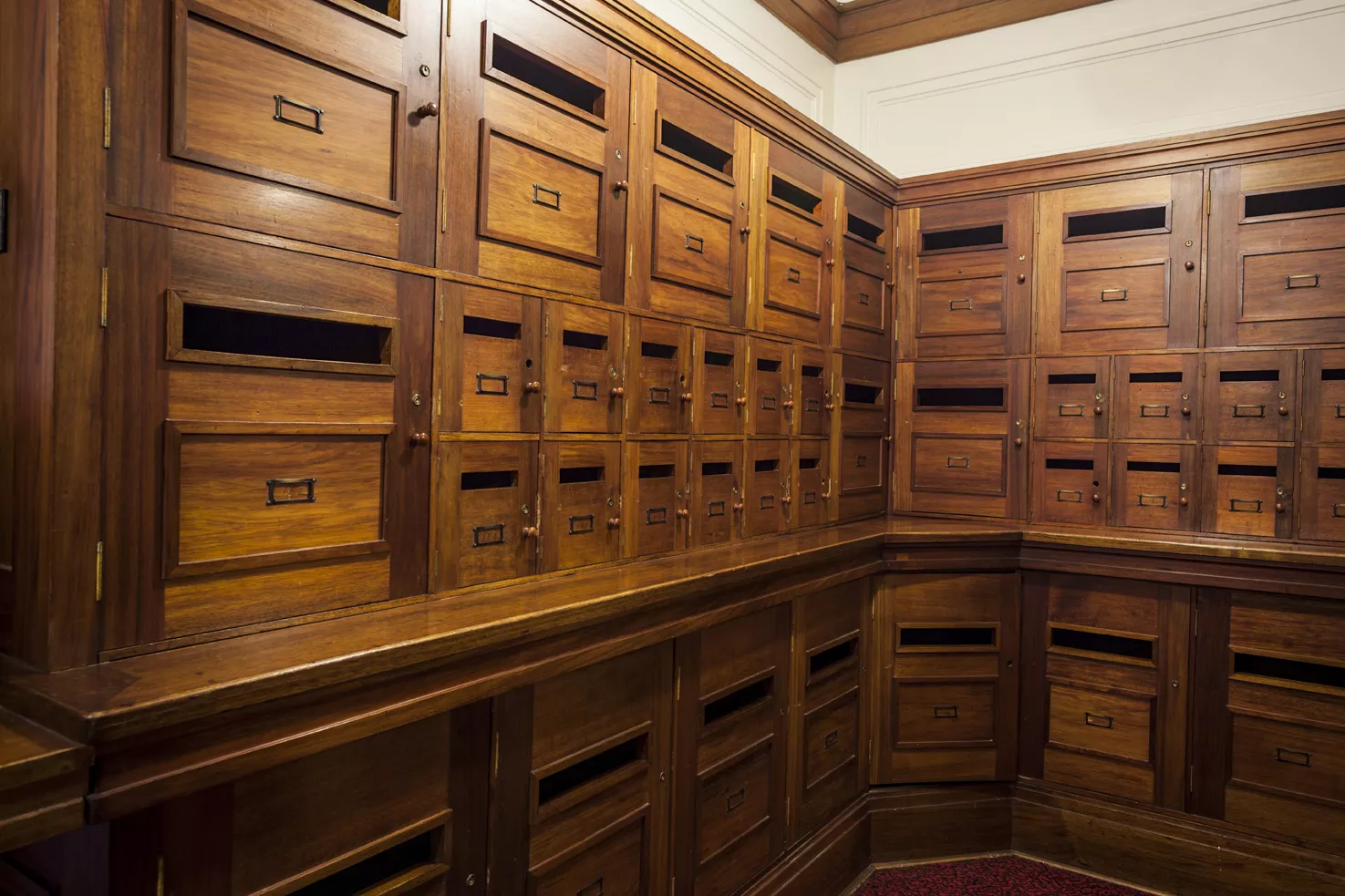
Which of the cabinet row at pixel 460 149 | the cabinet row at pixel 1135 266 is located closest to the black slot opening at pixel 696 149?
the cabinet row at pixel 460 149

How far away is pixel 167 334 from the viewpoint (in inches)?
60.4

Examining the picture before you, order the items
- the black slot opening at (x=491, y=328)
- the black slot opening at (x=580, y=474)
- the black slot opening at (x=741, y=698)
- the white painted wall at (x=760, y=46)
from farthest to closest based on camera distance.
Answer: the white painted wall at (x=760, y=46) → the black slot opening at (x=741, y=698) → the black slot opening at (x=580, y=474) → the black slot opening at (x=491, y=328)

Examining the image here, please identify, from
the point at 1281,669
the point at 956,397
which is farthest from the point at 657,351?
the point at 1281,669

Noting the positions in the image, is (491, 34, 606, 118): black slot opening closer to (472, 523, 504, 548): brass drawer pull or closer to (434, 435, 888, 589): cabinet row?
(434, 435, 888, 589): cabinet row

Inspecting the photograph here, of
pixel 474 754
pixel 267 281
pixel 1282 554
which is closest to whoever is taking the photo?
pixel 267 281

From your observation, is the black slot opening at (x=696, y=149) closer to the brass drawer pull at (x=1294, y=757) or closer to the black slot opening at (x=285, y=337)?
the black slot opening at (x=285, y=337)

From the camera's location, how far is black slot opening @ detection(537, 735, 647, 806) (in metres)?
2.22

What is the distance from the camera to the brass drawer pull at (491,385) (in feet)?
6.97

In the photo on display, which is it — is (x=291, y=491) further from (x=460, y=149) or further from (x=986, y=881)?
(x=986, y=881)

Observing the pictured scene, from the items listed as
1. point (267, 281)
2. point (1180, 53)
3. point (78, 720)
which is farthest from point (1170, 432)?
point (78, 720)

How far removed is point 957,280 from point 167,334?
11.2 feet

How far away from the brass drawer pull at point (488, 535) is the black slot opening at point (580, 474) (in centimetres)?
26

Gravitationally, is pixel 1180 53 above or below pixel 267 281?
above

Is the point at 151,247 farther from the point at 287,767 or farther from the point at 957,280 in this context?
the point at 957,280
